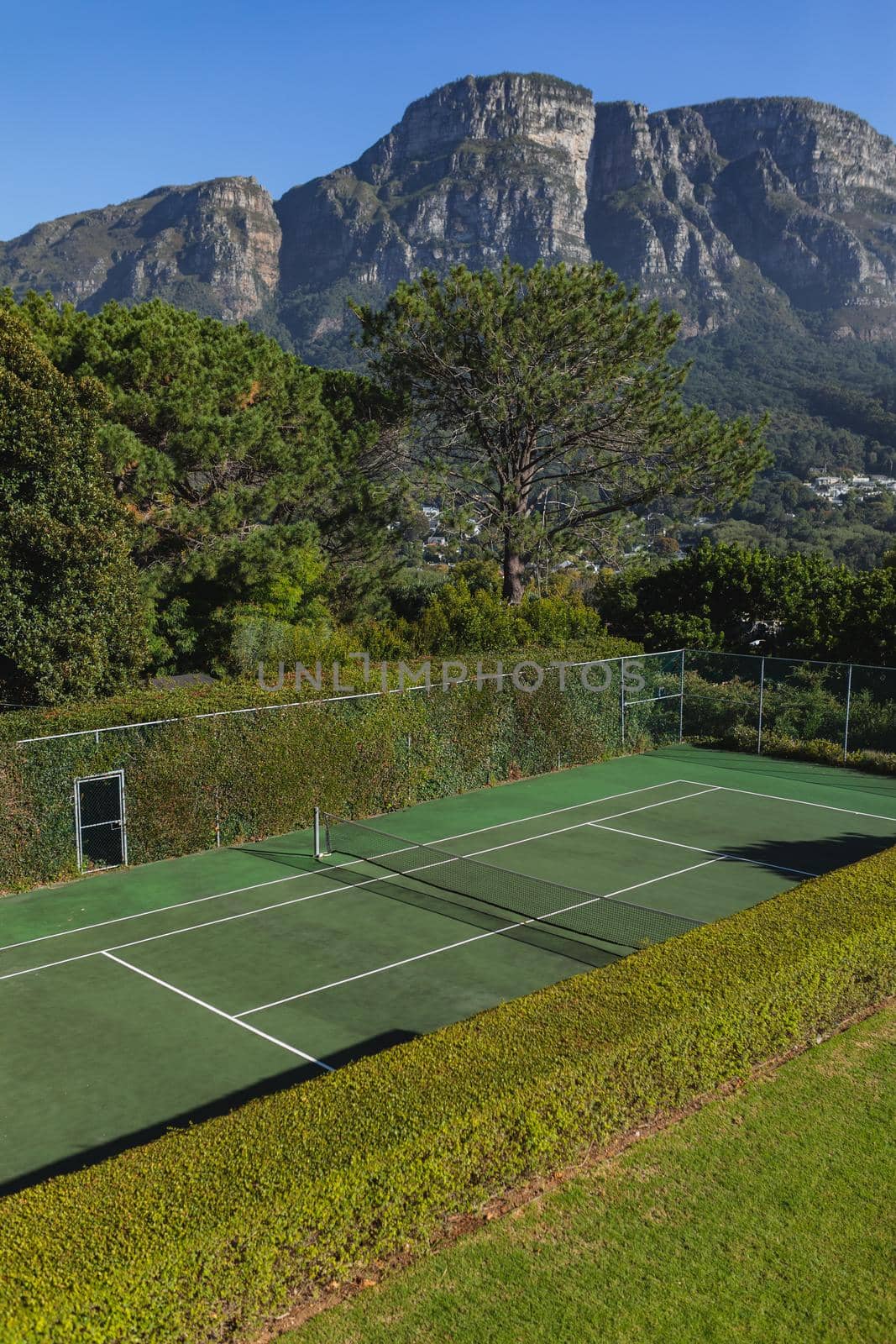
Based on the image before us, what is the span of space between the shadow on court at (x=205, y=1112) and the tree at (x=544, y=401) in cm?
2573

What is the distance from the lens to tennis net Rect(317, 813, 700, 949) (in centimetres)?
1491

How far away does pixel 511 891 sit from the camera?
16859 millimetres

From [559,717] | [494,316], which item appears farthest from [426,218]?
[559,717]

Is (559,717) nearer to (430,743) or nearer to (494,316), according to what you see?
(430,743)

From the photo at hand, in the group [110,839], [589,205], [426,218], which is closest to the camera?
[110,839]

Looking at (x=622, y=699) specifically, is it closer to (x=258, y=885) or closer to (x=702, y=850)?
(x=702, y=850)

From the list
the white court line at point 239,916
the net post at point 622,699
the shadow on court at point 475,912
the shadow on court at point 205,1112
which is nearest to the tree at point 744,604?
the net post at point 622,699

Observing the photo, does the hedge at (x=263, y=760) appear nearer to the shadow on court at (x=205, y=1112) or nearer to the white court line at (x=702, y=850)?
the white court line at (x=702, y=850)

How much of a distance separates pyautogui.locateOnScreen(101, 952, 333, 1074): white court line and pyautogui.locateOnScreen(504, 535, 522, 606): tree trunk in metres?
24.4

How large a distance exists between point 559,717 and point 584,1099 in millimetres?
16506

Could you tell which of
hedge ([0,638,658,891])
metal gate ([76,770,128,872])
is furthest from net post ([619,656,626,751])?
metal gate ([76,770,128,872])

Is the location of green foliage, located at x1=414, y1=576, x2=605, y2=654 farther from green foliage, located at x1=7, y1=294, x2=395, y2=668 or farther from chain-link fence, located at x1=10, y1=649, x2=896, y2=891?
chain-link fence, located at x1=10, y1=649, x2=896, y2=891

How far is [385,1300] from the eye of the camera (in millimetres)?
7457

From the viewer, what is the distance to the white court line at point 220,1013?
11.5 metres
